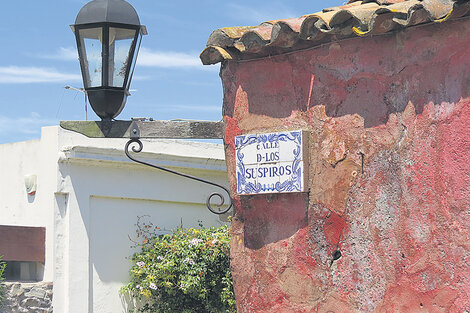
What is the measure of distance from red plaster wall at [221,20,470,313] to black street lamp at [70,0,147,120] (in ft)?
2.20

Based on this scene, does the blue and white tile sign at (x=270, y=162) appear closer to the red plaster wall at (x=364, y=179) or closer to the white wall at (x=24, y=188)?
the red plaster wall at (x=364, y=179)

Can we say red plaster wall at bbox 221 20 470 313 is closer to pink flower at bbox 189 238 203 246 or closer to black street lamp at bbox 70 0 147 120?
black street lamp at bbox 70 0 147 120

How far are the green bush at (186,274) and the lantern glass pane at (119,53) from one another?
4.70 metres

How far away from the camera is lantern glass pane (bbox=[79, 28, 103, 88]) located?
496 cm

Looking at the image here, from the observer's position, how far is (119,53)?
5.00m

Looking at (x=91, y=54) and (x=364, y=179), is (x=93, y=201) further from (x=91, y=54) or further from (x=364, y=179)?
(x=364, y=179)

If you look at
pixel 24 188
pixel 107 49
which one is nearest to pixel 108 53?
pixel 107 49

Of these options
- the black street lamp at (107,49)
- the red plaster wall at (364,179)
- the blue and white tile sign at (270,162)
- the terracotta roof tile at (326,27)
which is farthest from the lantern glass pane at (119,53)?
the blue and white tile sign at (270,162)

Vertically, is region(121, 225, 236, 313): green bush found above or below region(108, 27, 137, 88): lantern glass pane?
below

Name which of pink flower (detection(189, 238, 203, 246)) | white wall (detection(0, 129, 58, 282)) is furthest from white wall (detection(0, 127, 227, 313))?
pink flower (detection(189, 238, 203, 246))

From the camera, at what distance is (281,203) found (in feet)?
15.0

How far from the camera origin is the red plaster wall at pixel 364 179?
156 inches

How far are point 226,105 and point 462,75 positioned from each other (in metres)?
1.49

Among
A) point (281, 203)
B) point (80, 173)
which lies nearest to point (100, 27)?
point (281, 203)
